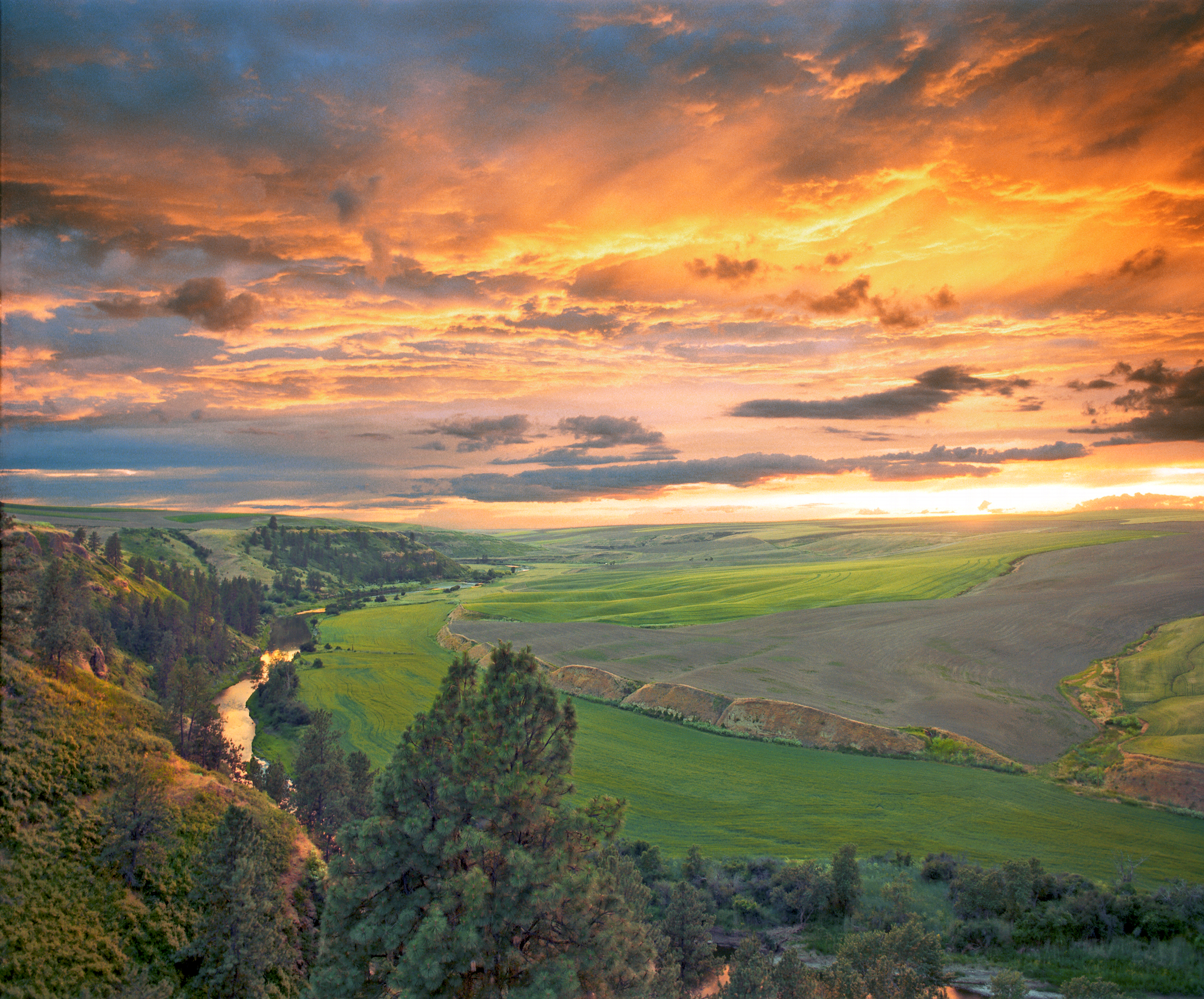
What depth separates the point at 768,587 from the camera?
13962cm

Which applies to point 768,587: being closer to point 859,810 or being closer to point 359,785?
point 859,810

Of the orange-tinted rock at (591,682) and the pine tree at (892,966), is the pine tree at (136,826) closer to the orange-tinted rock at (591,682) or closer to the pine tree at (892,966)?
the pine tree at (892,966)

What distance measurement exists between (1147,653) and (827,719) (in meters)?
38.8

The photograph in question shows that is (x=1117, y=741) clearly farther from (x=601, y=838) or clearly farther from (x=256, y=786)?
(x=256, y=786)

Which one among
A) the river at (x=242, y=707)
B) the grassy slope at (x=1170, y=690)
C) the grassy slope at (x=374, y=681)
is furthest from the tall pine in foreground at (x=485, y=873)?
the river at (x=242, y=707)

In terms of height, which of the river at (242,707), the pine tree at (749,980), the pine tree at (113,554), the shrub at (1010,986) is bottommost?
the river at (242,707)

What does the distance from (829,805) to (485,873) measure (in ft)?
130

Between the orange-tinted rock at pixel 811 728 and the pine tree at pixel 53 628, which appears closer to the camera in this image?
the pine tree at pixel 53 628

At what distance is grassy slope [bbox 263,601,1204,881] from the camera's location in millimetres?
36969

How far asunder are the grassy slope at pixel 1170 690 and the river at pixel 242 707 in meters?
81.6

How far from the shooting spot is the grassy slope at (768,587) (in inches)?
4528

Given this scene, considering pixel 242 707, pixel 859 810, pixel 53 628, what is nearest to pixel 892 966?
pixel 859 810

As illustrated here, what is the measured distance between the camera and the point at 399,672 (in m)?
88.0

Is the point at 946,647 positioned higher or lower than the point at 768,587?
higher
